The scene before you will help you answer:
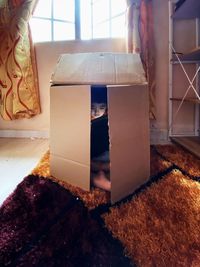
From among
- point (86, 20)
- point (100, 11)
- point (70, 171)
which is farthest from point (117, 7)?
point (70, 171)

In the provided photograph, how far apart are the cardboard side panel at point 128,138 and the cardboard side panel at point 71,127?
0.11m

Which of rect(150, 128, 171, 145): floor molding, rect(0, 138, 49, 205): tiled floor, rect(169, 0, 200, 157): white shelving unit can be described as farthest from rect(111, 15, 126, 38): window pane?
rect(0, 138, 49, 205): tiled floor

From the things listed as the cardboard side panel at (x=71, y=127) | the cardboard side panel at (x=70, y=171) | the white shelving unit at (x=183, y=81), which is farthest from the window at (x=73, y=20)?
the cardboard side panel at (x=70, y=171)

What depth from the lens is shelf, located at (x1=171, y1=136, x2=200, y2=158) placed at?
1.28 meters

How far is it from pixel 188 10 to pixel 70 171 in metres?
1.27

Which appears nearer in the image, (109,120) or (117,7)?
(109,120)

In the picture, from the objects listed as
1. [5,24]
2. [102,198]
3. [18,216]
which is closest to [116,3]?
[5,24]

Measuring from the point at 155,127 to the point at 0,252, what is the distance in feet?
4.65

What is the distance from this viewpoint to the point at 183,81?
5.58 feet

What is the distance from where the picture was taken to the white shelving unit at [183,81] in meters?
1.57

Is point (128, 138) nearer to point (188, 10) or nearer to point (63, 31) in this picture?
point (188, 10)

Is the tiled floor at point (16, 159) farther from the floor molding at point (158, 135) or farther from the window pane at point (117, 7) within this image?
the window pane at point (117, 7)

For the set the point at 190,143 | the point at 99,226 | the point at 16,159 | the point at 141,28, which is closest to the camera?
the point at 99,226

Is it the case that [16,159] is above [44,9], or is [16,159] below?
below
